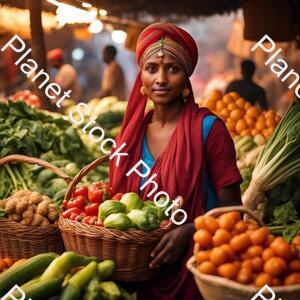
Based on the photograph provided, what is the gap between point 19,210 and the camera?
384 cm

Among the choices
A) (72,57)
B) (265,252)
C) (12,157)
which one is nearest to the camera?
(265,252)

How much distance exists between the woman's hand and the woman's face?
743 millimetres

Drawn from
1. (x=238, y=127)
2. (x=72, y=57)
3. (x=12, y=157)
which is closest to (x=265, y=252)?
(x=12, y=157)

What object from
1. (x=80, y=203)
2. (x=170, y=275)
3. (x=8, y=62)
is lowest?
(x=170, y=275)

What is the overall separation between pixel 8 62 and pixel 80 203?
32.1ft

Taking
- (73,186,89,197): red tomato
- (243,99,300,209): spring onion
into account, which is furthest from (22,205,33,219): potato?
(243,99,300,209): spring onion

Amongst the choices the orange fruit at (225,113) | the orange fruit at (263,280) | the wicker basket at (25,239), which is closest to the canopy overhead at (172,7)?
the orange fruit at (225,113)

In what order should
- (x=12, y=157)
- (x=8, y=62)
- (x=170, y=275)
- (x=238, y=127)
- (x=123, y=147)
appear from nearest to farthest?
(x=170, y=275)
(x=123, y=147)
(x=12, y=157)
(x=238, y=127)
(x=8, y=62)

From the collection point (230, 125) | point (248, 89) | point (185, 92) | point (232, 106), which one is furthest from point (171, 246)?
point (248, 89)

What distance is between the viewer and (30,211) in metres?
3.84

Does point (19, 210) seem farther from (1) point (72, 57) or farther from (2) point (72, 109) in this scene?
(1) point (72, 57)

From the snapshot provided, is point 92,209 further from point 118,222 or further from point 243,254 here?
point 243,254

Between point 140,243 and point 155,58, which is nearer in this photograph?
point 140,243

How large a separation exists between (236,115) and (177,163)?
2.94 metres
